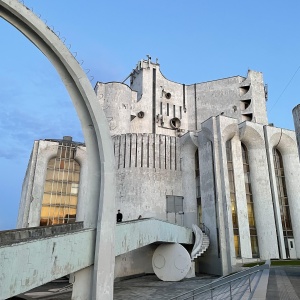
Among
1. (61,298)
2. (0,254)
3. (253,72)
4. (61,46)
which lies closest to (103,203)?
(0,254)

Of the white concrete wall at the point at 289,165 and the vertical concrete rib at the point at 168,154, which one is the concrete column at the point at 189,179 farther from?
the white concrete wall at the point at 289,165

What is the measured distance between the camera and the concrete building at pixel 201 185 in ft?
78.8

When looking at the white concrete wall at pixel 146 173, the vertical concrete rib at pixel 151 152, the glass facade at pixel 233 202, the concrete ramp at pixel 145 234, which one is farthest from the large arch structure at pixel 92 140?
the vertical concrete rib at pixel 151 152

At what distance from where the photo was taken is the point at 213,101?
36.6m

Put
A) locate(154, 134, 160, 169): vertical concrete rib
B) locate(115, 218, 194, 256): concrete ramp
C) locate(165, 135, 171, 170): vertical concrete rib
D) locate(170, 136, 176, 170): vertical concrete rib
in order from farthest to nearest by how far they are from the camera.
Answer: locate(170, 136, 176, 170): vertical concrete rib → locate(165, 135, 171, 170): vertical concrete rib → locate(154, 134, 160, 169): vertical concrete rib → locate(115, 218, 194, 256): concrete ramp

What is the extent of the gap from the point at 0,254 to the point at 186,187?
2294 centimetres

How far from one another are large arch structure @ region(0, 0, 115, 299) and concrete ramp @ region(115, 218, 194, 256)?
1.71 meters

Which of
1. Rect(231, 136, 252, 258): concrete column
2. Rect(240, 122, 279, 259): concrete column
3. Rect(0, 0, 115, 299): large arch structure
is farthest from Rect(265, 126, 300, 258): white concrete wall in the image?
Rect(0, 0, 115, 299): large arch structure

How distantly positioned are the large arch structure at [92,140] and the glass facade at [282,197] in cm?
2065

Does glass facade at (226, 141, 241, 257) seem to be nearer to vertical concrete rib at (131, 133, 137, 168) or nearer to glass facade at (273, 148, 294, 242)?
glass facade at (273, 148, 294, 242)

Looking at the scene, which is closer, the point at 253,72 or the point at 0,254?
the point at 0,254

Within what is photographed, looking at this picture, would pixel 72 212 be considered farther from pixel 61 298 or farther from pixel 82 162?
pixel 61 298

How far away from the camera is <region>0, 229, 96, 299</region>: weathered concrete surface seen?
682 centimetres

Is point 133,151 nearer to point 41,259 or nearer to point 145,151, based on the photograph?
point 145,151
